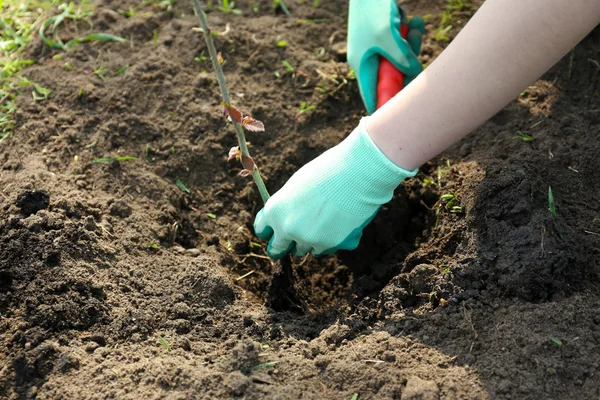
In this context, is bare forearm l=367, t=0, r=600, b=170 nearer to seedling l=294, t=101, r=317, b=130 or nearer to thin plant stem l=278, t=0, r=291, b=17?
seedling l=294, t=101, r=317, b=130

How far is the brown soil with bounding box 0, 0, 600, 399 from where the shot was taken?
1668 mm

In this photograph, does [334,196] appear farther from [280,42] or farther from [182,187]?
[280,42]

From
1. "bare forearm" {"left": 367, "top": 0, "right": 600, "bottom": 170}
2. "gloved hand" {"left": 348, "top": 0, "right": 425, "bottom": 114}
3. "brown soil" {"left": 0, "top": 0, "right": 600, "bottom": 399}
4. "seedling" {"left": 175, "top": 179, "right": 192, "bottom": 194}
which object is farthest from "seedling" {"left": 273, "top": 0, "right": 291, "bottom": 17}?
"bare forearm" {"left": 367, "top": 0, "right": 600, "bottom": 170}

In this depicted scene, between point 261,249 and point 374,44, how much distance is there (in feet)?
2.80

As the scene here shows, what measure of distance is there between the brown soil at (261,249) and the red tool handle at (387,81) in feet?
0.77

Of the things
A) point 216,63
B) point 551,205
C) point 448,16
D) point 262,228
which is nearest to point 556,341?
point 551,205

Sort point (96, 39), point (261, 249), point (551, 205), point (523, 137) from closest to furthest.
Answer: point (551, 205), point (523, 137), point (261, 249), point (96, 39)

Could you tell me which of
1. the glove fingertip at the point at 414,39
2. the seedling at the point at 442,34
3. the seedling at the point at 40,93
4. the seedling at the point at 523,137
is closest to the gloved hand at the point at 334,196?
the seedling at the point at 523,137

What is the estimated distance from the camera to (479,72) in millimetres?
1747

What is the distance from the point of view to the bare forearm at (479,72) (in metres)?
1.62

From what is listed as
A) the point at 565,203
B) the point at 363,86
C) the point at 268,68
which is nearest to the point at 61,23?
the point at 268,68

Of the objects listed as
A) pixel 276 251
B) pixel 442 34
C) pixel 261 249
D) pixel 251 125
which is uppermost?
pixel 251 125

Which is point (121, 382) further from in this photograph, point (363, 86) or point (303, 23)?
point (303, 23)

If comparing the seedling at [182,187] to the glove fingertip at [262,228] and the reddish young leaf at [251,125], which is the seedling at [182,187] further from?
the reddish young leaf at [251,125]
